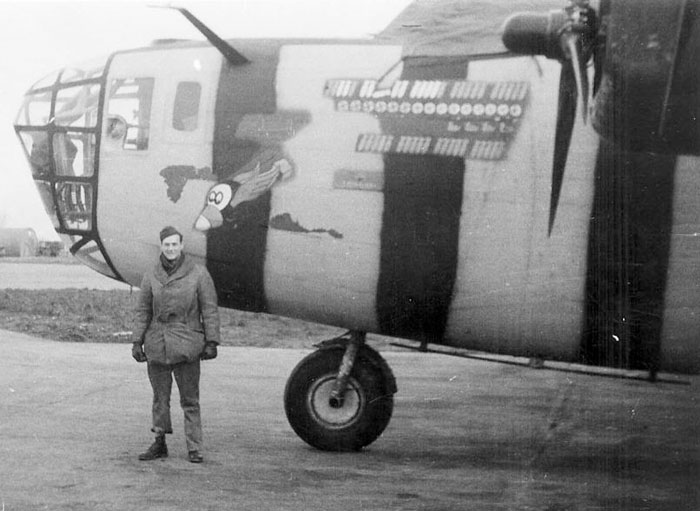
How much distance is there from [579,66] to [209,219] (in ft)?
10.1

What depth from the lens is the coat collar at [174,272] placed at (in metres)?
7.54

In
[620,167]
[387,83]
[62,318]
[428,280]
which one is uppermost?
[387,83]

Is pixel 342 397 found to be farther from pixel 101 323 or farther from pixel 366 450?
pixel 101 323

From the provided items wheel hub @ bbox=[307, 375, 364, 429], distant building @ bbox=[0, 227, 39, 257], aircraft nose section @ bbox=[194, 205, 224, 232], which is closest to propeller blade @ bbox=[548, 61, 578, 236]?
wheel hub @ bbox=[307, 375, 364, 429]

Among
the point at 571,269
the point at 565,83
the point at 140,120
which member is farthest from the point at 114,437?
the point at 565,83

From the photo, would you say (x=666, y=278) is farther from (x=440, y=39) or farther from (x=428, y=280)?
(x=440, y=39)

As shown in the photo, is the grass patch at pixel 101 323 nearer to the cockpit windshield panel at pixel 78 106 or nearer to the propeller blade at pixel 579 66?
the cockpit windshield panel at pixel 78 106

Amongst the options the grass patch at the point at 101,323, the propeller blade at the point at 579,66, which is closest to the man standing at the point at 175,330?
the propeller blade at the point at 579,66

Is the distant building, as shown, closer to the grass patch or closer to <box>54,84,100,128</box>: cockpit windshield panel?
the grass patch

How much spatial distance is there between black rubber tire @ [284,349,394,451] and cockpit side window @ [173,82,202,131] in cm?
191

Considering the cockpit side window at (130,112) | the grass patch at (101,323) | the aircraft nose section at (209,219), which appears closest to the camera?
the aircraft nose section at (209,219)

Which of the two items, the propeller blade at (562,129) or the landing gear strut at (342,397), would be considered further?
the landing gear strut at (342,397)

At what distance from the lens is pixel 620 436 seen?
9.68m

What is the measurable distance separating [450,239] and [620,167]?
119 cm
